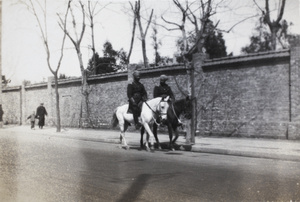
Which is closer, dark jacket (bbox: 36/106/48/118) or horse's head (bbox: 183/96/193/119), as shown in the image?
horse's head (bbox: 183/96/193/119)

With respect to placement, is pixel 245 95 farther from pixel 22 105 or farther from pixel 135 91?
pixel 22 105

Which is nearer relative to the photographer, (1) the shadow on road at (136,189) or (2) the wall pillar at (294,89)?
(1) the shadow on road at (136,189)

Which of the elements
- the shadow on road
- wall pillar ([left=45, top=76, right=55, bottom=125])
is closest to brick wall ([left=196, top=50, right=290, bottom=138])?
the shadow on road

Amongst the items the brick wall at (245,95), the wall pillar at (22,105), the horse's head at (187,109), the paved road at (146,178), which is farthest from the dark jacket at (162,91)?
the wall pillar at (22,105)

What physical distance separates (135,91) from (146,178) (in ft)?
18.2

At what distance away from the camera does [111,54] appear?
132ft

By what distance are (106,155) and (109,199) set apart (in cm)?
567

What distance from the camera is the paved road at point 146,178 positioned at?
5848 millimetres

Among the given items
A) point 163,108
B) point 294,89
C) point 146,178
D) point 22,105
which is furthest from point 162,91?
point 22,105

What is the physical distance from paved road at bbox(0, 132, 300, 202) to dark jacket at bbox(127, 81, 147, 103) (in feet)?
8.30

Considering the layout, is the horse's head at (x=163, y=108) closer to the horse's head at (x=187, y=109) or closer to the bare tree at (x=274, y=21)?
the horse's head at (x=187, y=109)

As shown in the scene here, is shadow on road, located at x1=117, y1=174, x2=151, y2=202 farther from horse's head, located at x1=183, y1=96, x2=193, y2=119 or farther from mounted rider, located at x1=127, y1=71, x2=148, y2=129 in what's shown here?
mounted rider, located at x1=127, y1=71, x2=148, y2=129

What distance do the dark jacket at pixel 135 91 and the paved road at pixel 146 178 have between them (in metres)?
2.53

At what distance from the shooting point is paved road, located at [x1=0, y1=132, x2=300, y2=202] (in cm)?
585
